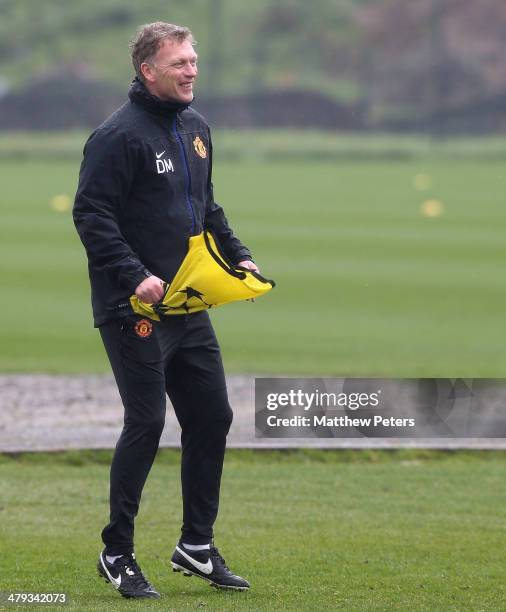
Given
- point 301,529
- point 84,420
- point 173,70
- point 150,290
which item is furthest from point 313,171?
point 150,290

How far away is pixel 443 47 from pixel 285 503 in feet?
287

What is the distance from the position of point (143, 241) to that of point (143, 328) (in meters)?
0.34

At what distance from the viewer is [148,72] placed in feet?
18.4

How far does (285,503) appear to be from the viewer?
7605 mm

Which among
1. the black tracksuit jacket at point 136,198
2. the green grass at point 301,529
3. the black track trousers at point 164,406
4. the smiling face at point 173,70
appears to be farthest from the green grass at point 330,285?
the smiling face at point 173,70

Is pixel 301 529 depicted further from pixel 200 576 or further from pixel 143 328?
pixel 143 328

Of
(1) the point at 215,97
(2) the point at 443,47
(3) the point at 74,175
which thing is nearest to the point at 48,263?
(3) the point at 74,175

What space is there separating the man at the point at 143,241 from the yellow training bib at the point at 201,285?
6 centimetres

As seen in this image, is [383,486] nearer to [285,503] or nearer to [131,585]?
[285,503]

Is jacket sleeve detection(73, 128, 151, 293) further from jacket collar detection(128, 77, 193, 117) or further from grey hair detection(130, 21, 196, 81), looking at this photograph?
grey hair detection(130, 21, 196, 81)

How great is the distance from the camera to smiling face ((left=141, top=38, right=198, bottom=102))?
557cm

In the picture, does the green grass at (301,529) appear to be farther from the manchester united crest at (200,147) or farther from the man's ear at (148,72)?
the man's ear at (148,72)

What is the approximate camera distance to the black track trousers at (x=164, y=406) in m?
5.62

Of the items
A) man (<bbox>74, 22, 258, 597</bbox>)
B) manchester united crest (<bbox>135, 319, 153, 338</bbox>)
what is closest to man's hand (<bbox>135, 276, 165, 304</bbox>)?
man (<bbox>74, 22, 258, 597</bbox>)
